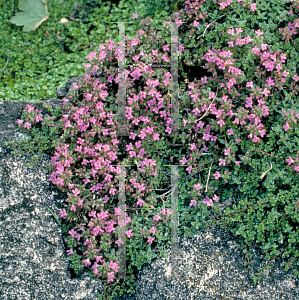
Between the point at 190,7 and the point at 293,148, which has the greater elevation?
the point at 190,7

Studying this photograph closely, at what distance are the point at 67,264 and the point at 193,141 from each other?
1.77 m

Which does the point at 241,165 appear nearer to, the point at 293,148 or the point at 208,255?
the point at 293,148

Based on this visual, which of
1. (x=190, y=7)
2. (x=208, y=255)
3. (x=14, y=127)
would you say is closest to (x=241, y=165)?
(x=208, y=255)

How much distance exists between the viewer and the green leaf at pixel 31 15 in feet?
18.7

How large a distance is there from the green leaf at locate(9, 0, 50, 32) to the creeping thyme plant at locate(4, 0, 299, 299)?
1890 mm

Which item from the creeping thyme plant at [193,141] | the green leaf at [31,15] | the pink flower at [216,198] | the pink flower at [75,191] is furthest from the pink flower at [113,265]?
the green leaf at [31,15]

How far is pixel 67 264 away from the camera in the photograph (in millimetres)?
3748

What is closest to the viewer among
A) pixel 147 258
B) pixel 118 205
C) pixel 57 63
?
pixel 147 258

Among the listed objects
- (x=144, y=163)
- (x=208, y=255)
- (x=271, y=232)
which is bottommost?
(x=208, y=255)

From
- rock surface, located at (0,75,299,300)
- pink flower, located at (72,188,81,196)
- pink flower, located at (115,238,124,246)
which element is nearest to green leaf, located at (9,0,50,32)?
rock surface, located at (0,75,299,300)

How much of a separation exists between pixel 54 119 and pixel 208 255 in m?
2.19

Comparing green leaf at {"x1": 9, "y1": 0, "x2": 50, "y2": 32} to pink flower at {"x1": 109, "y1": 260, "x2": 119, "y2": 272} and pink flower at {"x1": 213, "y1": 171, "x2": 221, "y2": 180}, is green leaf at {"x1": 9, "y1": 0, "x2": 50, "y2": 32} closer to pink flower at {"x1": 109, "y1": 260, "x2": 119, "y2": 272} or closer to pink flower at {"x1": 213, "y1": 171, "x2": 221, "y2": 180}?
pink flower at {"x1": 213, "y1": 171, "x2": 221, "y2": 180}

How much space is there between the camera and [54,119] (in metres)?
4.36

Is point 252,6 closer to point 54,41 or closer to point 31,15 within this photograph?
point 54,41
